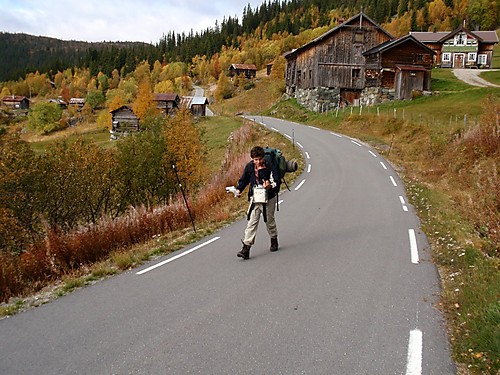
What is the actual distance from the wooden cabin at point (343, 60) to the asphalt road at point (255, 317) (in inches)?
1593

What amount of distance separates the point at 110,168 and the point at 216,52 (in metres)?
Answer: 153

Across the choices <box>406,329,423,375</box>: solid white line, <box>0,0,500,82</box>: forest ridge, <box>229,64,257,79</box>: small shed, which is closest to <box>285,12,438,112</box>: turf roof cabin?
<box>406,329,423,375</box>: solid white line

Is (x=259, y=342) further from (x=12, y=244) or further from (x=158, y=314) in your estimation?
(x=12, y=244)

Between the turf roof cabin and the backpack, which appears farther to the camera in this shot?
the turf roof cabin

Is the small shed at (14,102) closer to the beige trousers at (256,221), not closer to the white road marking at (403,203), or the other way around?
the white road marking at (403,203)

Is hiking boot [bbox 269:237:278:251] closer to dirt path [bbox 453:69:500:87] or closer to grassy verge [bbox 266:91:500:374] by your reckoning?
grassy verge [bbox 266:91:500:374]

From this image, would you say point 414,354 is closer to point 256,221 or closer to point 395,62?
point 256,221

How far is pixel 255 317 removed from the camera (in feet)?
17.1

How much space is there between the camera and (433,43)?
73.1 m

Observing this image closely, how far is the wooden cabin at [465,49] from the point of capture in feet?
230

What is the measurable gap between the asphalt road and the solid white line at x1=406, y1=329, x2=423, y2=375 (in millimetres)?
10

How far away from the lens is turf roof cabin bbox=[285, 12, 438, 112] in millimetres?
44281

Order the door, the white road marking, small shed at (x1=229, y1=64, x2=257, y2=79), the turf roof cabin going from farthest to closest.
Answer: small shed at (x1=229, y1=64, x2=257, y2=79) → the door → the turf roof cabin → the white road marking

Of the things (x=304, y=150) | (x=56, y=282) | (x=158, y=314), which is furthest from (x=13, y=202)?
(x=304, y=150)
